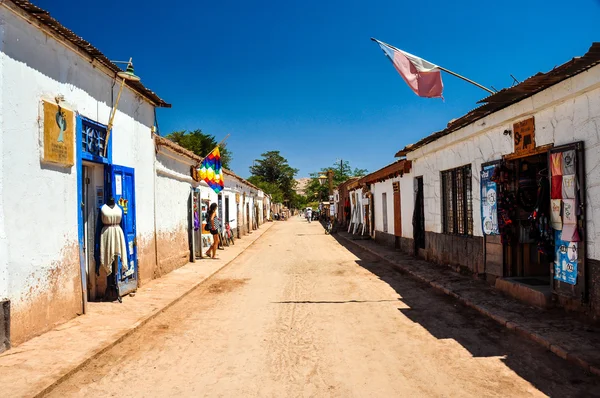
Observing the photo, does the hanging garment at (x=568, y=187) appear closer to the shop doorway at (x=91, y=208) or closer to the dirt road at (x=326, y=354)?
the dirt road at (x=326, y=354)

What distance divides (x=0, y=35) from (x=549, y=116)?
7.52 meters

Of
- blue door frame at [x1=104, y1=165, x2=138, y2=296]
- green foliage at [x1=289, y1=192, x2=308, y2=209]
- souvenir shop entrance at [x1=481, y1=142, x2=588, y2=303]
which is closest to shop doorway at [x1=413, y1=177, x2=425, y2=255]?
souvenir shop entrance at [x1=481, y1=142, x2=588, y2=303]

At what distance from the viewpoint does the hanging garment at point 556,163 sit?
252 inches

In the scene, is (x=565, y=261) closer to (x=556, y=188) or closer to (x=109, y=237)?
(x=556, y=188)

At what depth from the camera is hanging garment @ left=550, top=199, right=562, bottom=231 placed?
6.46m

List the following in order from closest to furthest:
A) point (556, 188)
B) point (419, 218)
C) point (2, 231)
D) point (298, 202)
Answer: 1. point (2, 231)
2. point (556, 188)
3. point (419, 218)
4. point (298, 202)

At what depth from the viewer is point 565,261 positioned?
6.35 meters

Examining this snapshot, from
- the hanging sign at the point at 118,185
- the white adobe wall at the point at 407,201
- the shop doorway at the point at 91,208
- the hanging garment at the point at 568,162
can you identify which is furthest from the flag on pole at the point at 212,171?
the hanging garment at the point at 568,162

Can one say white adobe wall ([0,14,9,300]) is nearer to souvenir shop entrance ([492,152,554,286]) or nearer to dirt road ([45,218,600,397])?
dirt road ([45,218,600,397])

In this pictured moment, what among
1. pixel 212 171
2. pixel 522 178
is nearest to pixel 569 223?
pixel 522 178

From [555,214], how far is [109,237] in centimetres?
712

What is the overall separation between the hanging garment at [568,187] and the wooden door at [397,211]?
9701 mm

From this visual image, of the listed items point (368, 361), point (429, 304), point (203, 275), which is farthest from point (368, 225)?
point (368, 361)

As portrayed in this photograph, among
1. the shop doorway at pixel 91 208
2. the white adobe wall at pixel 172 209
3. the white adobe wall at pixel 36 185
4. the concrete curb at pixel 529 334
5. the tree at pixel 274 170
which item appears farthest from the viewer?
the tree at pixel 274 170
